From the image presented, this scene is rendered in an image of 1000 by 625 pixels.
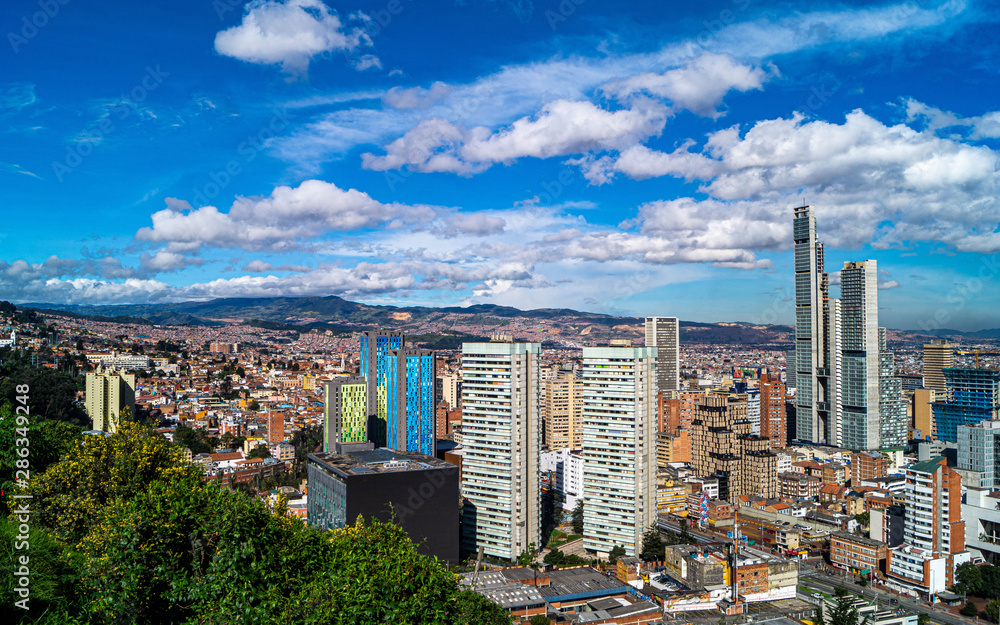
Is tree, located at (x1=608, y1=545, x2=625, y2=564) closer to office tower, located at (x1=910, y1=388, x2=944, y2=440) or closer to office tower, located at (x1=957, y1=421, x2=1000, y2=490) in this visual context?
office tower, located at (x1=957, y1=421, x2=1000, y2=490)

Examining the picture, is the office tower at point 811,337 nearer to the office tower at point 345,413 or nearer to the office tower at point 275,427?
the office tower at point 345,413

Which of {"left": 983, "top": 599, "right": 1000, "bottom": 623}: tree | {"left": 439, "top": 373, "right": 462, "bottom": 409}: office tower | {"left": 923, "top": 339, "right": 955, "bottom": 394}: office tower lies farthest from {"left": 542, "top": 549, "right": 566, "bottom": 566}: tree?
{"left": 923, "top": 339, "right": 955, "bottom": 394}: office tower

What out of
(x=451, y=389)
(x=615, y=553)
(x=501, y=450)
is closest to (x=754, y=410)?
(x=451, y=389)

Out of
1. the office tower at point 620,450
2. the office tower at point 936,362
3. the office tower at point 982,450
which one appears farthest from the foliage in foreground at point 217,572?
the office tower at point 936,362

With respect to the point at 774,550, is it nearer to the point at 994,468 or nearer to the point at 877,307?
the point at 994,468

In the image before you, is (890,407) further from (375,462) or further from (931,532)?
(375,462)

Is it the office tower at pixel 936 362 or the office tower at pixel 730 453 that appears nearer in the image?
the office tower at pixel 730 453

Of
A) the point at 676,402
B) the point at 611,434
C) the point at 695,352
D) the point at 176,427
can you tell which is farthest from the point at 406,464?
the point at 695,352
